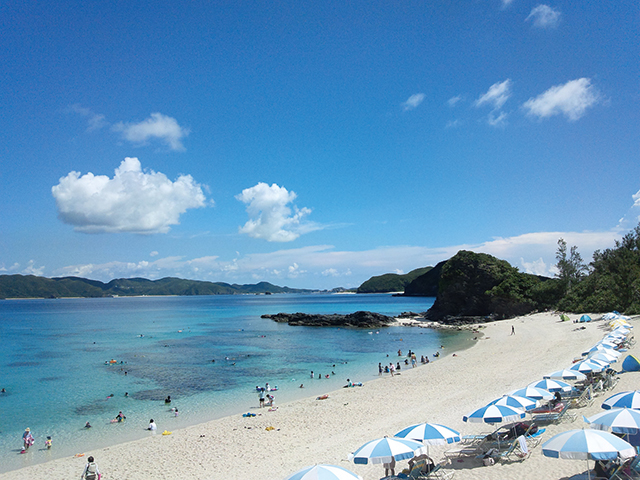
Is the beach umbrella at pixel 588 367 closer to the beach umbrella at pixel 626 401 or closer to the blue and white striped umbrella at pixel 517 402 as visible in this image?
the beach umbrella at pixel 626 401

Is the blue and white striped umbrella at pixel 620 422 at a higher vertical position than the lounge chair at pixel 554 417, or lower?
higher

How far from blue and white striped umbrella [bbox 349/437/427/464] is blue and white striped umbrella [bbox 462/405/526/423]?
307 centimetres

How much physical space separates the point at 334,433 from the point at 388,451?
9.55 m

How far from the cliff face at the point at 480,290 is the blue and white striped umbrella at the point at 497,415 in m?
65.6

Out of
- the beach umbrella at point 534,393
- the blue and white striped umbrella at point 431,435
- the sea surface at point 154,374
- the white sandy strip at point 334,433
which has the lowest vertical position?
the sea surface at point 154,374

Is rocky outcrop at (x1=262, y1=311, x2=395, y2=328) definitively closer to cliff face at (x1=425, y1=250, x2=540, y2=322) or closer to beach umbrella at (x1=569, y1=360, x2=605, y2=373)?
cliff face at (x1=425, y1=250, x2=540, y2=322)

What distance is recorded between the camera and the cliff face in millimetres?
72869

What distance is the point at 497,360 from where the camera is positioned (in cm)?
3431

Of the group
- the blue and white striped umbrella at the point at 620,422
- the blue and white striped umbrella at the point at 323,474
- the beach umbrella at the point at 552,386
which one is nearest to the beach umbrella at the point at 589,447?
the blue and white striped umbrella at the point at 620,422

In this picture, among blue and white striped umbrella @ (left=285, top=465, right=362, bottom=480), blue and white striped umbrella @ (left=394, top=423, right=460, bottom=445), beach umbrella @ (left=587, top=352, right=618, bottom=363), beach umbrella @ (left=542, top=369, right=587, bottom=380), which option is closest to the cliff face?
beach umbrella @ (left=587, top=352, right=618, bottom=363)

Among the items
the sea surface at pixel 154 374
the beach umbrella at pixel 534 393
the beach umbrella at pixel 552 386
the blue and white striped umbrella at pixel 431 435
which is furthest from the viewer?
the sea surface at pixel 154 374

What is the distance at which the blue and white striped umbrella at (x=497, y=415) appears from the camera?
1234 centimetres

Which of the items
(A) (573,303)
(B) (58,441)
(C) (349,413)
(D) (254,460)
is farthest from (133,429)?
(A) (573,303)

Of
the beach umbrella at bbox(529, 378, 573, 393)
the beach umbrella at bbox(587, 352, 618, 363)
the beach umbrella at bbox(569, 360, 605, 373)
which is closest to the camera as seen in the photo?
the beach umbrella at bbox(529, 378, 573, 393)
